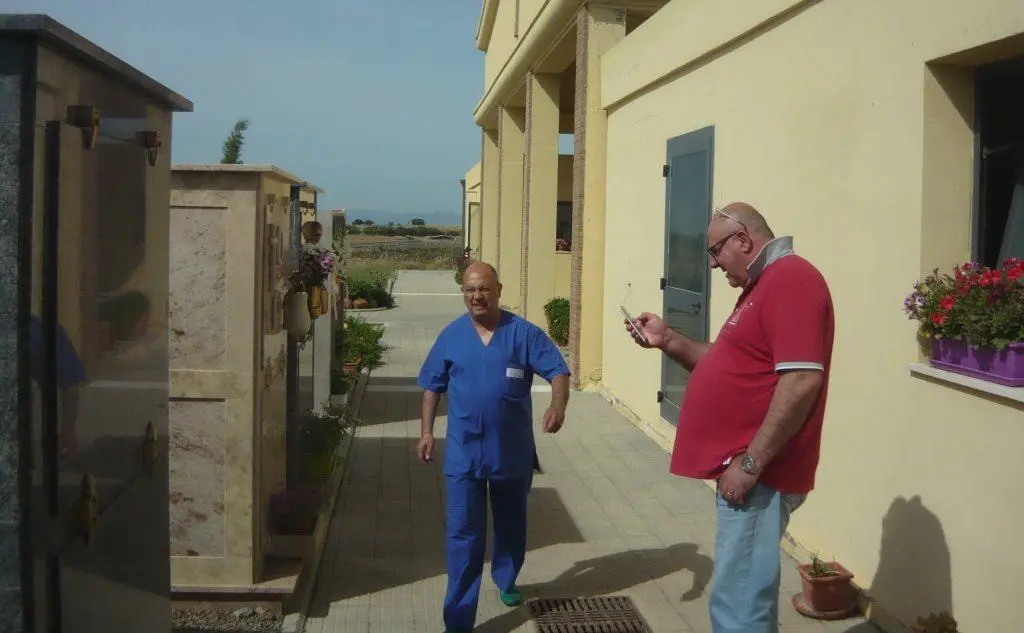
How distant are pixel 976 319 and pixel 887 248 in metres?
0.92

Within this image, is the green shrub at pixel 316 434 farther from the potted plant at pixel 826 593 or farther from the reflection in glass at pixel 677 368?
the potted plant at pixel 826 593

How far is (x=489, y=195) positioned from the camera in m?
24.0

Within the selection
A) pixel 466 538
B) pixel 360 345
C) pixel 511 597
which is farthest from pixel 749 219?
pixel 360 345

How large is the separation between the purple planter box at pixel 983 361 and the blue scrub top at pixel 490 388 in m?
1.62

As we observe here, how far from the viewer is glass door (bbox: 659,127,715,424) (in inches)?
312

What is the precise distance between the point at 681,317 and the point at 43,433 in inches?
270

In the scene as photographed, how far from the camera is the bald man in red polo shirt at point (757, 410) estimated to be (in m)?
3.37

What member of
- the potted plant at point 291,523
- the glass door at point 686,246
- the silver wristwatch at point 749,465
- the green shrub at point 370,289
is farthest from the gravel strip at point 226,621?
the green shrub at point 370,289

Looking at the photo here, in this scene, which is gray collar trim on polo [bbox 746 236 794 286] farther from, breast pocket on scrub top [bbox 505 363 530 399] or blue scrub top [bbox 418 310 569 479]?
breast pocket on scrub top [bbox 505 363 530 399]

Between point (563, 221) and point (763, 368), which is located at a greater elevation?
point (563, 221)

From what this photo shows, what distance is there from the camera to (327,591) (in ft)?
17.8

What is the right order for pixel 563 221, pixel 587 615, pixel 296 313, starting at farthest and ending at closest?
pixel 563 221, pixel 296 313, pixel 587 615

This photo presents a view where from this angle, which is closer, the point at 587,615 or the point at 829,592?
the point at 829,592

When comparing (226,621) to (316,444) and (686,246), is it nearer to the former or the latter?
(316,444)
